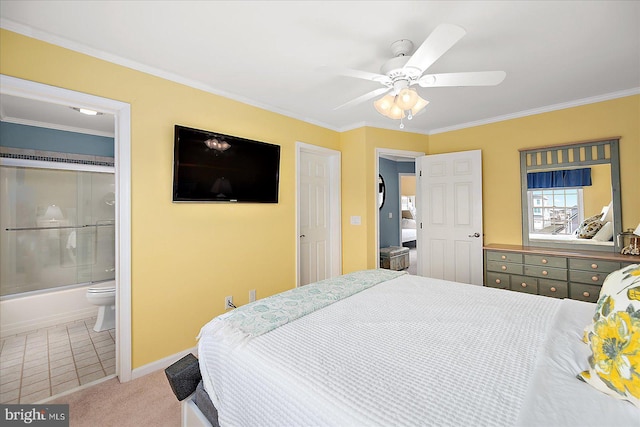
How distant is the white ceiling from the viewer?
5.00 ft

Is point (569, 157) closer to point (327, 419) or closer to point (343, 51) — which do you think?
point (343, 51)

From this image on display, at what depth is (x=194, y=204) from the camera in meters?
2.39

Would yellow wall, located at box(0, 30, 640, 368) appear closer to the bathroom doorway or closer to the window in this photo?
the bathroom doorway

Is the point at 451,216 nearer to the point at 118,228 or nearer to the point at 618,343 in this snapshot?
the point at 618,343

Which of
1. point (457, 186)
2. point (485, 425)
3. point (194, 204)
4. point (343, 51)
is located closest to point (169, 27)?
point (343, 51)

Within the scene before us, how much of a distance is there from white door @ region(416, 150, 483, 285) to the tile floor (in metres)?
3.62

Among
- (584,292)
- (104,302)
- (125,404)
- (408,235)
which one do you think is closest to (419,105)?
(584,292)

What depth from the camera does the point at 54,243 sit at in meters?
3.32

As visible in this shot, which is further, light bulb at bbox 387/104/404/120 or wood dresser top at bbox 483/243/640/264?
wood dresser top at bbox 483/243/640/264

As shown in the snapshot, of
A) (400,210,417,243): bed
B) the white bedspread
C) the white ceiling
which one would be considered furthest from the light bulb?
the white bedspread

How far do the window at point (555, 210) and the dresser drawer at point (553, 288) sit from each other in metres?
0.61

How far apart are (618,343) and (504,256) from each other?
249 centimetres

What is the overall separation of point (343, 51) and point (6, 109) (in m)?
3.44

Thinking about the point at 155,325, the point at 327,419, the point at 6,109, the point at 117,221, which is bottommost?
the point at 155,325
